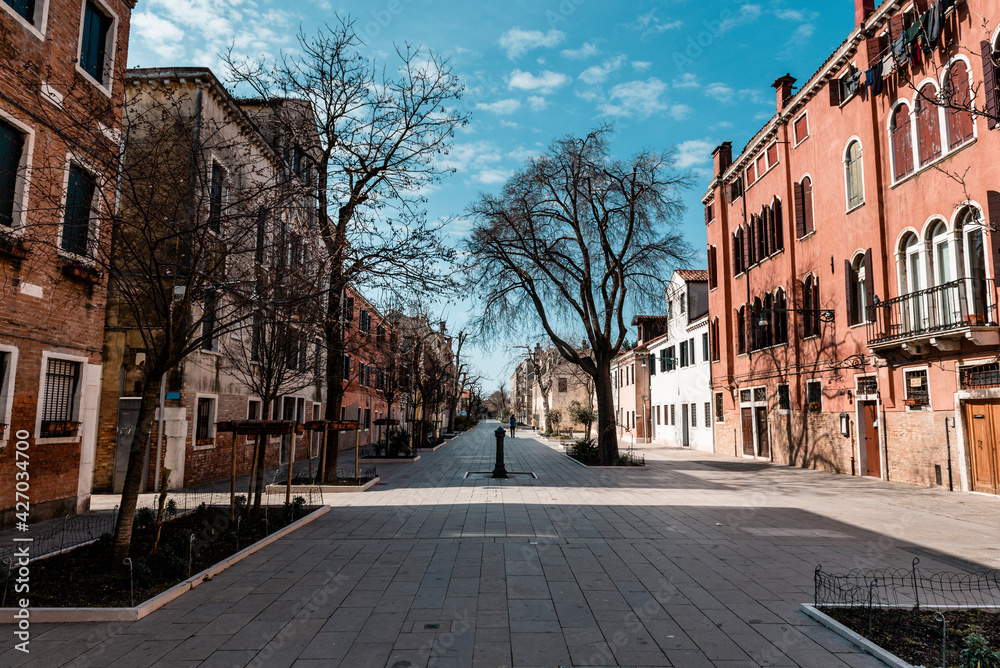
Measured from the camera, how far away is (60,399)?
11.0 metres

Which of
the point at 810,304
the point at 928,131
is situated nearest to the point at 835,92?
the point at 928,131

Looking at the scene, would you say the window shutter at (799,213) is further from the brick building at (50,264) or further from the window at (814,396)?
the brick building at (50,264)

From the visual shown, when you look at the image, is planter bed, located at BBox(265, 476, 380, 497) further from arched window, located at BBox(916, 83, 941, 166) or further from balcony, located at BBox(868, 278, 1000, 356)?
arched window, located at BBox(916, 83, 941, 166)

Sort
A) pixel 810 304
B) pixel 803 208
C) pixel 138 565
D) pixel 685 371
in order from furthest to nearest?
pixel 685 371 → pixel 803 208 → pixel 810 304 → pixel 138 565

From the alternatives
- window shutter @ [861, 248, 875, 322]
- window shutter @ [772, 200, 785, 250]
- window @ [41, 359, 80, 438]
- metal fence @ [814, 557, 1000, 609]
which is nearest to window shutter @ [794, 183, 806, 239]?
window shutter @ [772, 200, 785, 250]

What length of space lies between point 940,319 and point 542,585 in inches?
541

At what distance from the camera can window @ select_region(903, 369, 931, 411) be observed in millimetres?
15861

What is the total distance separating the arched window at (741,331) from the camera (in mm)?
27803

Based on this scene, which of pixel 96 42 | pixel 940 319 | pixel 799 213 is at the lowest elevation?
pixel 940 319

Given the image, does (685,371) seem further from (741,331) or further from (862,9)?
(862,9)

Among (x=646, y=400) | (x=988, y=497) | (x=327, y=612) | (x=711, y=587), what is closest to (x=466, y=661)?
(x=327, y=612)

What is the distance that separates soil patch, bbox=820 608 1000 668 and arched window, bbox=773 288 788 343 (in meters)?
19.9

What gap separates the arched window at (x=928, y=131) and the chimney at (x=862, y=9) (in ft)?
15.0

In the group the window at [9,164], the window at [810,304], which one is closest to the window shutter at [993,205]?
the window at [810,304]
